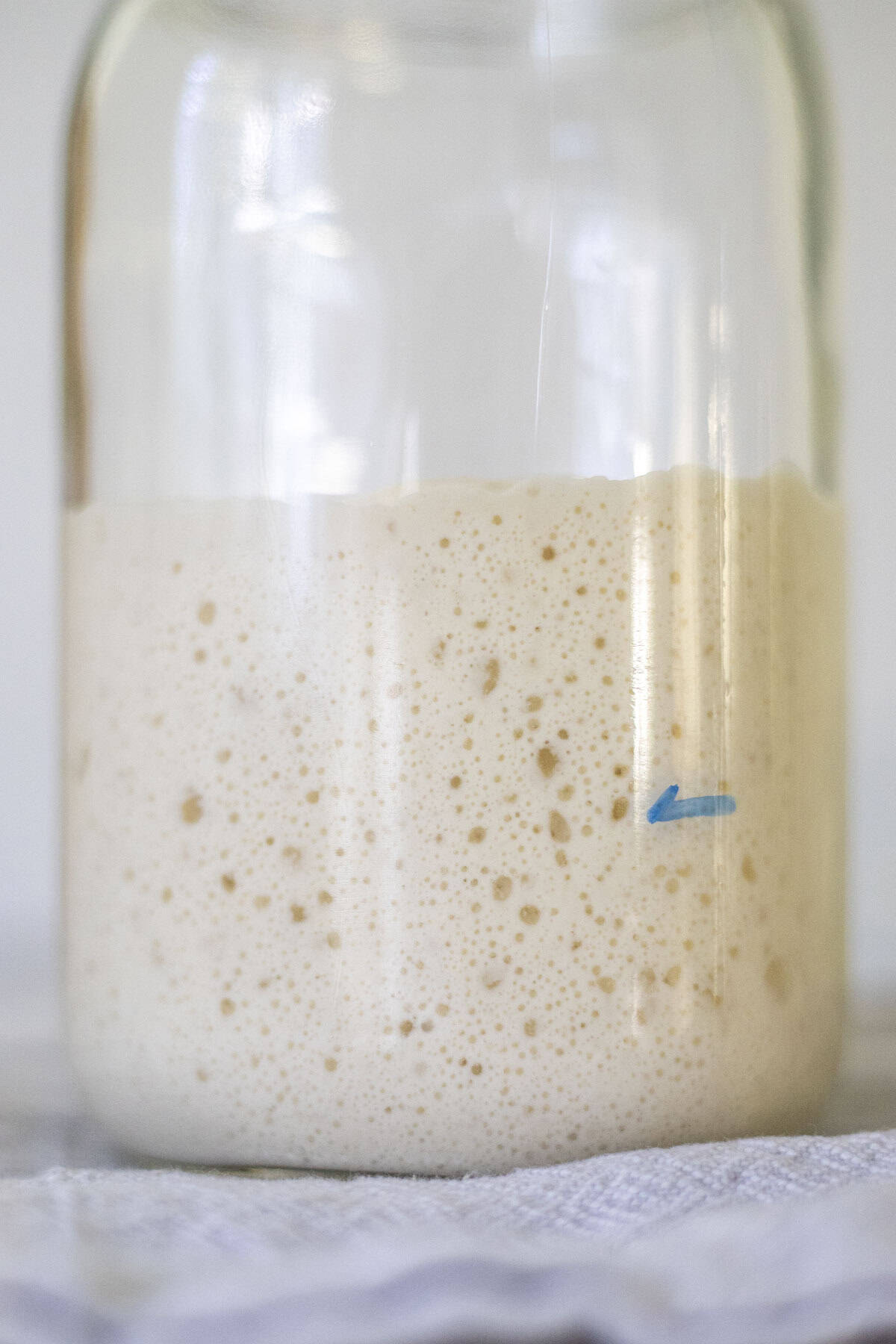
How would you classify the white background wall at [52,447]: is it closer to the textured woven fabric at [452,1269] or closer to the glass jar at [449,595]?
the glass jar at [449,595]

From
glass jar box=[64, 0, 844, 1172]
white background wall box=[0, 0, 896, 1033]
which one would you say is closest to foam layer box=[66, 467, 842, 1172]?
glass jar box=[64, 0, 844, 1172]

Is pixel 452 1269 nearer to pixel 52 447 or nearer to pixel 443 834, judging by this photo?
pixel 443 834

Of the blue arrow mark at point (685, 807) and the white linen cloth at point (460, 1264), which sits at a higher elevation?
the blue arrow mark at point (685, 807)

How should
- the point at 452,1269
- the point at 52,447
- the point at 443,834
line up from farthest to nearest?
the point at 52,447 < the point at 443,834 < the point at 452,1269

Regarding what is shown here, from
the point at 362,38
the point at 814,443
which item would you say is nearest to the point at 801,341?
the point at 814,443

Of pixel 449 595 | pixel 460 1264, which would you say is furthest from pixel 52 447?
pixel 460 1264

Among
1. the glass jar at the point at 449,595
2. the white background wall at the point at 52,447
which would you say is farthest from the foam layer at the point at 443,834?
the white background wall at the point at 52,447

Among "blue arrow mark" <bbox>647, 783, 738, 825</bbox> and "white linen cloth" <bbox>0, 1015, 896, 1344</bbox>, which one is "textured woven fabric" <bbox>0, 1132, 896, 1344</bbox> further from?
"blue arrow mark" <bbox>647, 783, 738, 825</bbox>
